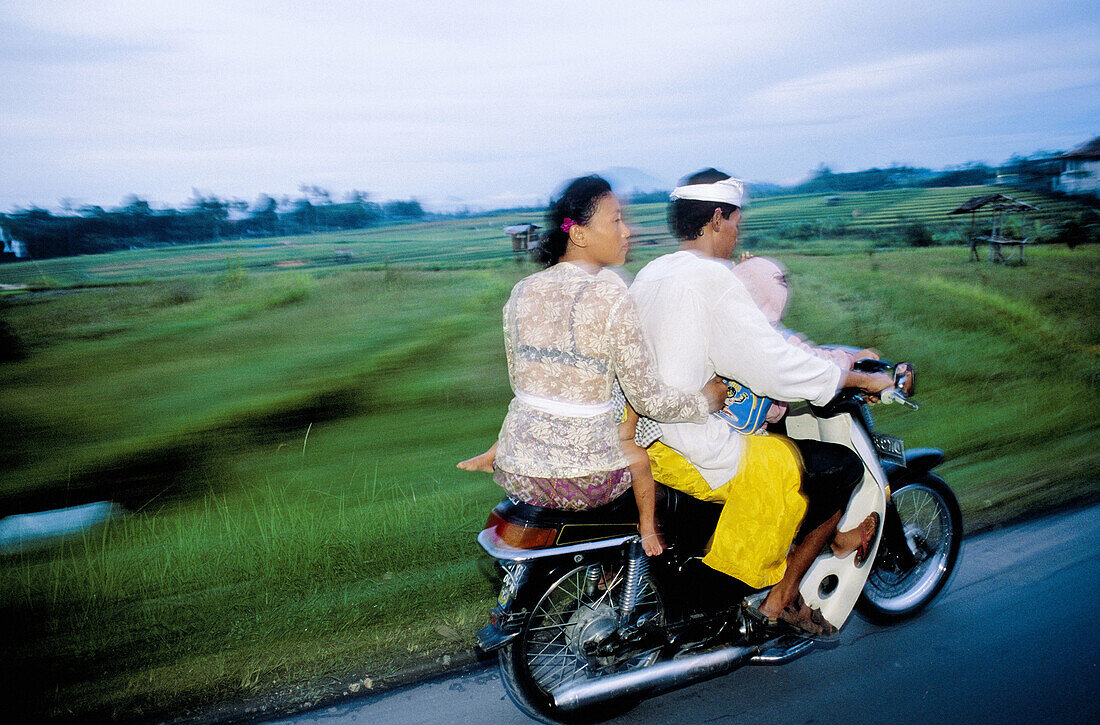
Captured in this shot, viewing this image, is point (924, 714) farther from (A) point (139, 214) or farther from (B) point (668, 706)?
(A) point (139, 214)

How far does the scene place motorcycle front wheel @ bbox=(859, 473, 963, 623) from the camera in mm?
2908

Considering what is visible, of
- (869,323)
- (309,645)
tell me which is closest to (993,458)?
(869,323)

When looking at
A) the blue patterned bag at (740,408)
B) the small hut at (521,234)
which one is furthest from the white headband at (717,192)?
the small hut at (521,234)

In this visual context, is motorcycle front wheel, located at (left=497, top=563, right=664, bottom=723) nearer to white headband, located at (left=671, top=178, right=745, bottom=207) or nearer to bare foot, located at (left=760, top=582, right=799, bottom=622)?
bare foot, located at (left=760, top=582, right=799, bottom=622)

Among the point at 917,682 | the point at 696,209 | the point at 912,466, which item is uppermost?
the point at 696,209

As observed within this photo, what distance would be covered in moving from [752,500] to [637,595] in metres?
0.48

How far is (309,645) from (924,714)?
2.24m

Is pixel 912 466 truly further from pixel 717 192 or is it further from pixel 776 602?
pixel 717 192

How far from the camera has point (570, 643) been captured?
2404 mm

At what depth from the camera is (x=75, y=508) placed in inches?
157

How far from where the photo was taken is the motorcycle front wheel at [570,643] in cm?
230

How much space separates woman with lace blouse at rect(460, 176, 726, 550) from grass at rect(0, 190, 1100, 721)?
3.92 ft

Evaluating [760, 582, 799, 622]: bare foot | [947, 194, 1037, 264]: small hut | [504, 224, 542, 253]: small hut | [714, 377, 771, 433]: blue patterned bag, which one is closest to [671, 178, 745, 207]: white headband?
[714, 377, 771, 433]: blue patterned bag

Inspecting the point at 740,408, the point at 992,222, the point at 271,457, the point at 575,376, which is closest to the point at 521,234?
the point at 271,457
